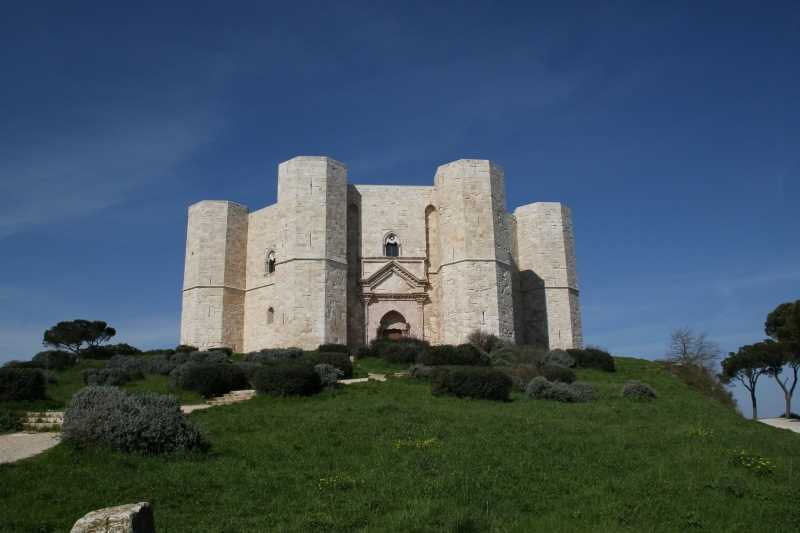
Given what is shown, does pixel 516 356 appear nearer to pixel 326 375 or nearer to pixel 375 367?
pixel 375 367

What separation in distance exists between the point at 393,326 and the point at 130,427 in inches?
888

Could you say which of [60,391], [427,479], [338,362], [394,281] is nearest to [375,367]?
[338,362]

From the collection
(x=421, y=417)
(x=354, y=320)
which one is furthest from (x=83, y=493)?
(x=354, y=320)

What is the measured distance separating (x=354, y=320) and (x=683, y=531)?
24653 millimetres

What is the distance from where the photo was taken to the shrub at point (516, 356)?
22406 mm

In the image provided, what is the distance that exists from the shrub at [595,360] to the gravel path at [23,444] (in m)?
18.7

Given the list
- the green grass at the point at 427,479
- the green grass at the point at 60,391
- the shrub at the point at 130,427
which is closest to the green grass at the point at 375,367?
the green grass at the point at 60,391

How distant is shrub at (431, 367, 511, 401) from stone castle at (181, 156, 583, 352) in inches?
524

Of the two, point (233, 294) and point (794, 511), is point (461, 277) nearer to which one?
point (233, 294)

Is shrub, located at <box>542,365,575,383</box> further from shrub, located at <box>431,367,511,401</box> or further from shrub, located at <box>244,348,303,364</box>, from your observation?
shrub, located at <box>244,348,303,364</box>

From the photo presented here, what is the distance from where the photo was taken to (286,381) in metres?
14.5

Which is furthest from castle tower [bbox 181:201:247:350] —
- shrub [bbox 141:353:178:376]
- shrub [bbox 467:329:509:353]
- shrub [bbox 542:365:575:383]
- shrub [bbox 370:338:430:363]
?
shrub [bbox 542:365:575:383]

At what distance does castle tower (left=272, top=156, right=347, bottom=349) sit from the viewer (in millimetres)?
27781

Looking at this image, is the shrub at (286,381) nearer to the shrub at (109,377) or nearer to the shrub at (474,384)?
the shrub at (474,384)
